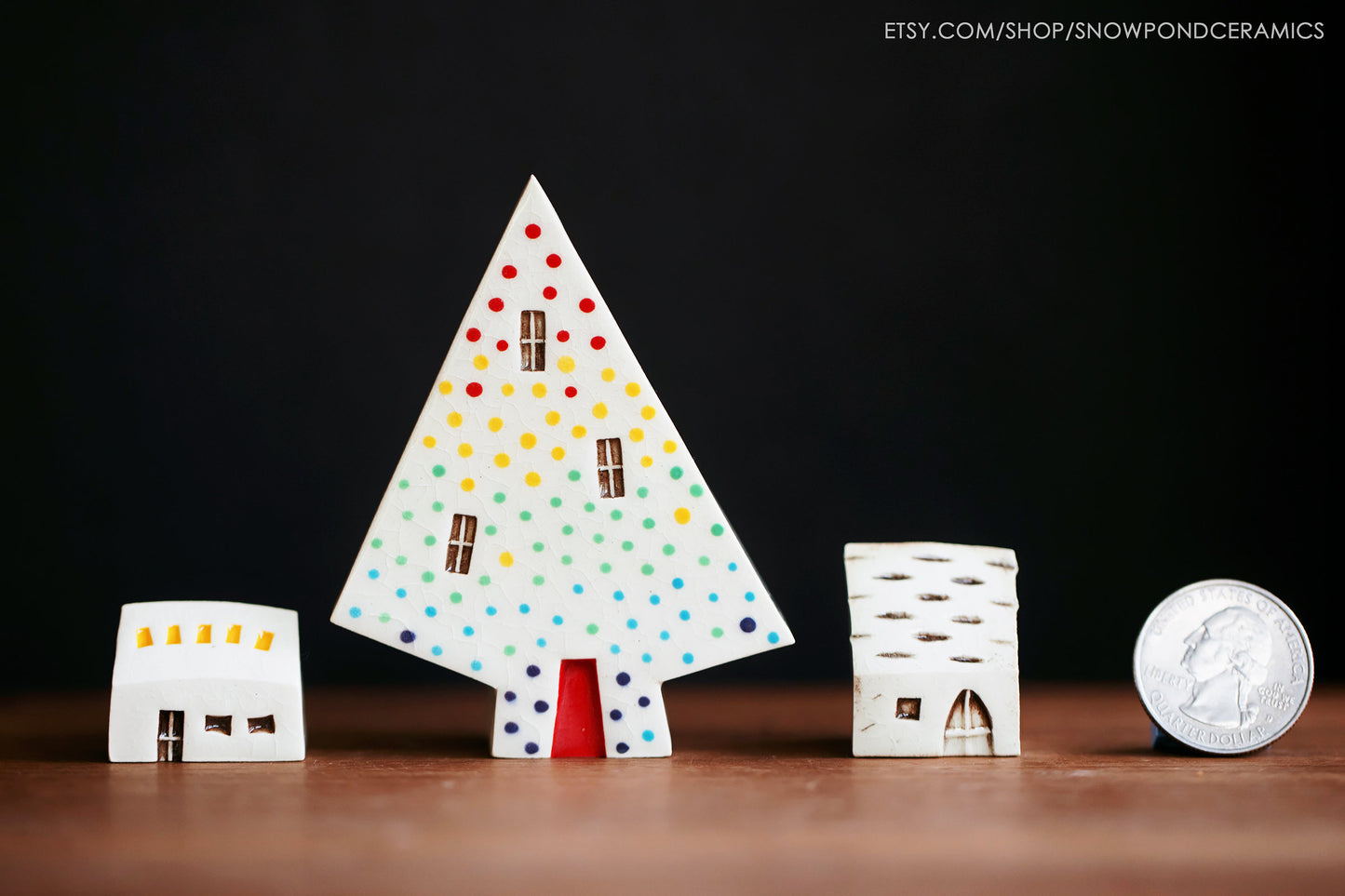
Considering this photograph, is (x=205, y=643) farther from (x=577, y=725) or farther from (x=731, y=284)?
(x=731, y=284)

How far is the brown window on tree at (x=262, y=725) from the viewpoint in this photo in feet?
4.36

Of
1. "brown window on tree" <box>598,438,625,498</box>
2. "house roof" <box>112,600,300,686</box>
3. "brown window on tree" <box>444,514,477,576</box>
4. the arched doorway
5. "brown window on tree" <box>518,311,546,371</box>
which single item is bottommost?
the arched doorway

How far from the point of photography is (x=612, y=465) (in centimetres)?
136

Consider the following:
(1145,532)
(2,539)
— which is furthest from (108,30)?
(1145,532)

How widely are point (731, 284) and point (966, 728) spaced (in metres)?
0.93

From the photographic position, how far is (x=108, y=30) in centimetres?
206

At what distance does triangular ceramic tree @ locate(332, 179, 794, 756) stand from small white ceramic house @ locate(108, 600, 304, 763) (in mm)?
91

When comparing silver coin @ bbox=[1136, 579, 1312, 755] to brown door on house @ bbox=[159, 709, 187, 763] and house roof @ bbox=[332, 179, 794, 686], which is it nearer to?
house roof @ bbox=[332, 179, 794, 686]

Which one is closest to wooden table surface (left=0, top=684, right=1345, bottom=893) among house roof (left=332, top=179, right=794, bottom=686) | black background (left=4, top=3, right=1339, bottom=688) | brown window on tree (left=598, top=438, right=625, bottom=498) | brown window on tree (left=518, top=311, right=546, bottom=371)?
house roof (left=332, top=179, right=794, bottom=686)

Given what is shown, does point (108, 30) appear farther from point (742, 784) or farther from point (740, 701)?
point (742, 784)

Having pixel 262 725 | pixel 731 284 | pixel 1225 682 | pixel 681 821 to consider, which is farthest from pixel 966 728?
pixel 731 284

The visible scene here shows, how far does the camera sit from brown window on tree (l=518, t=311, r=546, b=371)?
54.0 inches

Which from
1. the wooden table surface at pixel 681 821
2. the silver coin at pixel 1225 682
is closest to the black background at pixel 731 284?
the wooden table surface at pixel 681 821

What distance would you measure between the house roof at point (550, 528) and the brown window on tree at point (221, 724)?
5.5 inches
